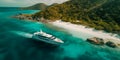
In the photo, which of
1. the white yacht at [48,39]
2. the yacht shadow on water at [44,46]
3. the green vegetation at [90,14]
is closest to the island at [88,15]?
the green vegetation at [90,14]

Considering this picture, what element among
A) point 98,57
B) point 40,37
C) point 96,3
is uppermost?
point 96,3

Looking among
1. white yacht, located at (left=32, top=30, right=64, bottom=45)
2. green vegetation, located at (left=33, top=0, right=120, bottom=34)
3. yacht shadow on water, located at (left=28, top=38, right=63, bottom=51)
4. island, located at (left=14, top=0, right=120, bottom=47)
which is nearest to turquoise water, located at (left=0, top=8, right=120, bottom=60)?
yacht shadow on water, located at (left=28, top=38, right=63, bottom=51)

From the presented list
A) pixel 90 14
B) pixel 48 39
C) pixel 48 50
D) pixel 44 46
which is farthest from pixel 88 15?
pixel 48 50

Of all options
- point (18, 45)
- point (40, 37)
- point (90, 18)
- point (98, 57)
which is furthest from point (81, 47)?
point (90, 18)

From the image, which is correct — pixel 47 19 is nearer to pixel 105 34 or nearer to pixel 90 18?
pixel 90 18

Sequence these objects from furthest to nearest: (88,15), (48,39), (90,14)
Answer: (88,15) → (90,14) → (48,39)

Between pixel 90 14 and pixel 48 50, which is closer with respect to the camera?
pixel 48 50

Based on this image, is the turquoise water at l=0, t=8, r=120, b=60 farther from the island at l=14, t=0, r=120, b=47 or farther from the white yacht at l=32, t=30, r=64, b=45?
the island at l=14, t=0, r=120, b=47

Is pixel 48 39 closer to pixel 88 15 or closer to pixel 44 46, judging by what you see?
pixel 44 46

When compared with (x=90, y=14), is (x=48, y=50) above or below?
below
